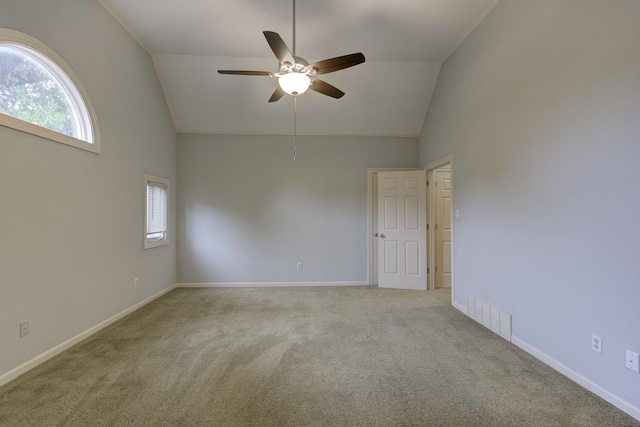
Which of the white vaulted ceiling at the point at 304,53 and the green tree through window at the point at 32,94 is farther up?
the white vaulted ceiling at the point at 304,53

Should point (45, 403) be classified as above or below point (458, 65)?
below

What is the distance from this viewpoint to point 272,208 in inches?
196

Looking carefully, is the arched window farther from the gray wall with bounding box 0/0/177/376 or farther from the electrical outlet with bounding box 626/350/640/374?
the electrical outlet with bounding box 626/350/640/374

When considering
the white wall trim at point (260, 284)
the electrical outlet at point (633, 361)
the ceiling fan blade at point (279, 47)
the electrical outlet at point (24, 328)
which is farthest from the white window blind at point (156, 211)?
the electrical outlet at point (633, 361)

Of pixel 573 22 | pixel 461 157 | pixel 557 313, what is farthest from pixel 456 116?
pixel 557 313

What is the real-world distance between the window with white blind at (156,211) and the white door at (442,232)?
447 cm

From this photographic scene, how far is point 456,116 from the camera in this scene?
3773 mm

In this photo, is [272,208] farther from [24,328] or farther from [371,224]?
[24,328]

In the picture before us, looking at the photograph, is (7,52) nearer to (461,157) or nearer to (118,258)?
(118,258)

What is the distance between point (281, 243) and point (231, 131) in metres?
2.14

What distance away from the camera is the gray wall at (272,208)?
4.89 meters

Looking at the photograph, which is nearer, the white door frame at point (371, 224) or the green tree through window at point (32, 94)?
the green tree through window at point (32, 94)

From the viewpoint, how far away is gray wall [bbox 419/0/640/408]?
1745mm

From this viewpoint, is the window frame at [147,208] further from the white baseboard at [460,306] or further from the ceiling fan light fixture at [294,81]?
the white baseboard at [460,306]
